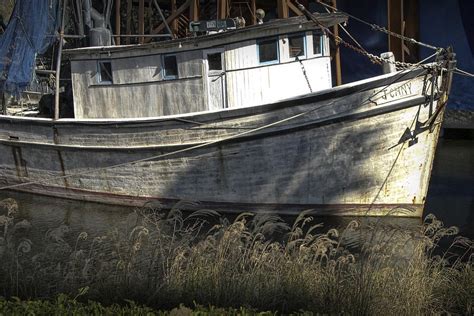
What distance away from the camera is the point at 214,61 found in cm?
1232

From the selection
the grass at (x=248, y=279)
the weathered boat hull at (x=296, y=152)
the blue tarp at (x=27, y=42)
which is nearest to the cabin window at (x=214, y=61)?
the weathered boat hull at (x=296, y=152)

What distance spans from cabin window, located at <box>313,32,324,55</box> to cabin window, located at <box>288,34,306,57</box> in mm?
322

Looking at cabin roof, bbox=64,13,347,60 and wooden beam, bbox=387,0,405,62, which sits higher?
wooden beam, bbox=387,0,405,62

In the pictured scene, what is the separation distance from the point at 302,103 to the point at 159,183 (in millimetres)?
3481

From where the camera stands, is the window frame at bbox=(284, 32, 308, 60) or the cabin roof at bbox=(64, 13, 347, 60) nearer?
the cabin roof at bbox=(64, 13, 347, 60)

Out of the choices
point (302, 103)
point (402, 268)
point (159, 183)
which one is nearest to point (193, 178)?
point (159, 183)

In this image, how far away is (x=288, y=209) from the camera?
1205cm

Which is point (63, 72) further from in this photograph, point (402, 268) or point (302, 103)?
point (402, 268)

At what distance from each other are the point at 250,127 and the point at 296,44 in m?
2.06

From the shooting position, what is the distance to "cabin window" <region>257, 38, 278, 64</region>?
12.2 m

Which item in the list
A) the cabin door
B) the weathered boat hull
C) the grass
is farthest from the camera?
the cabin door

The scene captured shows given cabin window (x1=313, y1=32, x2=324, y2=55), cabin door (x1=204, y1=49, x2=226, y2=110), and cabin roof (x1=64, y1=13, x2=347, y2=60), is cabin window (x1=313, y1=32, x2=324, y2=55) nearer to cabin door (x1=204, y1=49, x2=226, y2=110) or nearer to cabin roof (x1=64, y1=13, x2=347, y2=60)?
cabin roof (x1=64, y1=13, x2=347, y2=60)

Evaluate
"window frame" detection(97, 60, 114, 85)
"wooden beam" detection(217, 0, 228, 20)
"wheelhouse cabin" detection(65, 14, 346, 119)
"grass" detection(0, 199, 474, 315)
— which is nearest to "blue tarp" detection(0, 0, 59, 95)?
"window frame" detection(97, 60, 114, 85)

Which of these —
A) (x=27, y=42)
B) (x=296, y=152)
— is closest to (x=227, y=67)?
(x=296, y=152)
